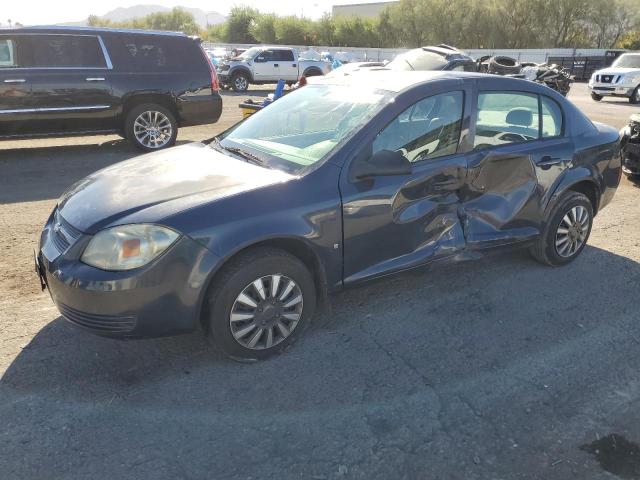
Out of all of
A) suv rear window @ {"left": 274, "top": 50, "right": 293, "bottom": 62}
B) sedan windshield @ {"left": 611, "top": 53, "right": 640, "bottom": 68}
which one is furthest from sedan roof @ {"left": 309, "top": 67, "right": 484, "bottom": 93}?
sedan windshield @ {"left": 611, "top": 53, "right": 640, "bottom": 68}

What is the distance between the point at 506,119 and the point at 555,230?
1053mm

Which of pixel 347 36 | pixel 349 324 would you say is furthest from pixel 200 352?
pixel 347 36

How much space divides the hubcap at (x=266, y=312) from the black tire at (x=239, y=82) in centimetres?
2082

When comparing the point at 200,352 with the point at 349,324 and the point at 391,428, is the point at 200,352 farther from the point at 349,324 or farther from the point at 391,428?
the point at 391,428

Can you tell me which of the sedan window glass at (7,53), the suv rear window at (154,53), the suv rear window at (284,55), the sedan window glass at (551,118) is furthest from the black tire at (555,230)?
the suv rear window at (284,55)

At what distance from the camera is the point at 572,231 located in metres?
4.59

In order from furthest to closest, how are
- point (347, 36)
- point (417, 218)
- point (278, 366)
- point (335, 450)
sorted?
1. point (347, 36)
2. point (417, 218)
3. point (278, 366)
4. point (335, 450)

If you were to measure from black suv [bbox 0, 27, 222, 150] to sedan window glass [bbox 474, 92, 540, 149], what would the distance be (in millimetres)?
6021

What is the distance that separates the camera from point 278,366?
125 inches

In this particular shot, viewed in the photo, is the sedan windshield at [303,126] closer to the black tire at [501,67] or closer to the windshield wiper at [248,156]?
the windshield wiper at [248,156]

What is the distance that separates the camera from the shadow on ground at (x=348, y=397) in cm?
246

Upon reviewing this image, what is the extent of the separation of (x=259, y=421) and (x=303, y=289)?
830 mm

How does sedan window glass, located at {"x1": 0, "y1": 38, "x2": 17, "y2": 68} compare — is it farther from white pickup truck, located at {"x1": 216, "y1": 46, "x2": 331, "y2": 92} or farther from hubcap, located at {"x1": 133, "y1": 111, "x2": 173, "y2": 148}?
white pickup truck, located at {"x1": 216, "y1": 46, "x2": 331, "y2": 92}

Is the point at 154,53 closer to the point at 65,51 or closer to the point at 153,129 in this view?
the point at 153,129
